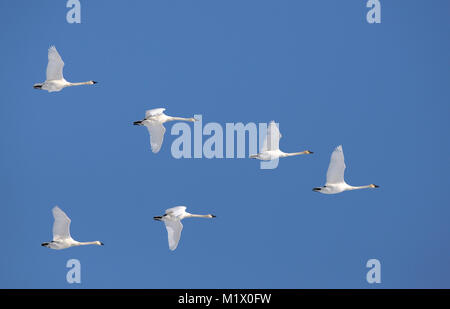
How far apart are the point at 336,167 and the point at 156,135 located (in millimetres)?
7559

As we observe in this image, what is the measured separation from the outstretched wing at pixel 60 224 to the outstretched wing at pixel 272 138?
25.3 ft

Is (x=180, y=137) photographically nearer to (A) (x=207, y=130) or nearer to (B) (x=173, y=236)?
(A) (x=207, y=130)

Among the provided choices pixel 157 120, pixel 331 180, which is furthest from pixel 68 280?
Result: pixel 331 180

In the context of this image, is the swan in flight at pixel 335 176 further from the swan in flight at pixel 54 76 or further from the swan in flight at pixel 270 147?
the swan in flight at pixel 54 76

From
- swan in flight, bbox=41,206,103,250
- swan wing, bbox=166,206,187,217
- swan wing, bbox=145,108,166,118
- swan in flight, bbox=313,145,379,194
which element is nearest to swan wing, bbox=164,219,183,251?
swan wing, bbox=166,206,187,217

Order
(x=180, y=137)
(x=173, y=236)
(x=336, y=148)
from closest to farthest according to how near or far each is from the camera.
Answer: (x=336, y=148) < (x=173, y=236) < (x=180, y=137)

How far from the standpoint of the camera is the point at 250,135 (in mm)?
54875

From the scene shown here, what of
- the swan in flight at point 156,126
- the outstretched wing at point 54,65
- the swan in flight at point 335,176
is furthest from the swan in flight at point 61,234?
the swan in flight at point 335,176

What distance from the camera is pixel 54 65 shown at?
170ft

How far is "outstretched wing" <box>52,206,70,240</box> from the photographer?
50250 millimetres

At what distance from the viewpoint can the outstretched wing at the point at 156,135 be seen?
5350 centimetres

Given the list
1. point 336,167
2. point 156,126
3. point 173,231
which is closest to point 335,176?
point 336,167
